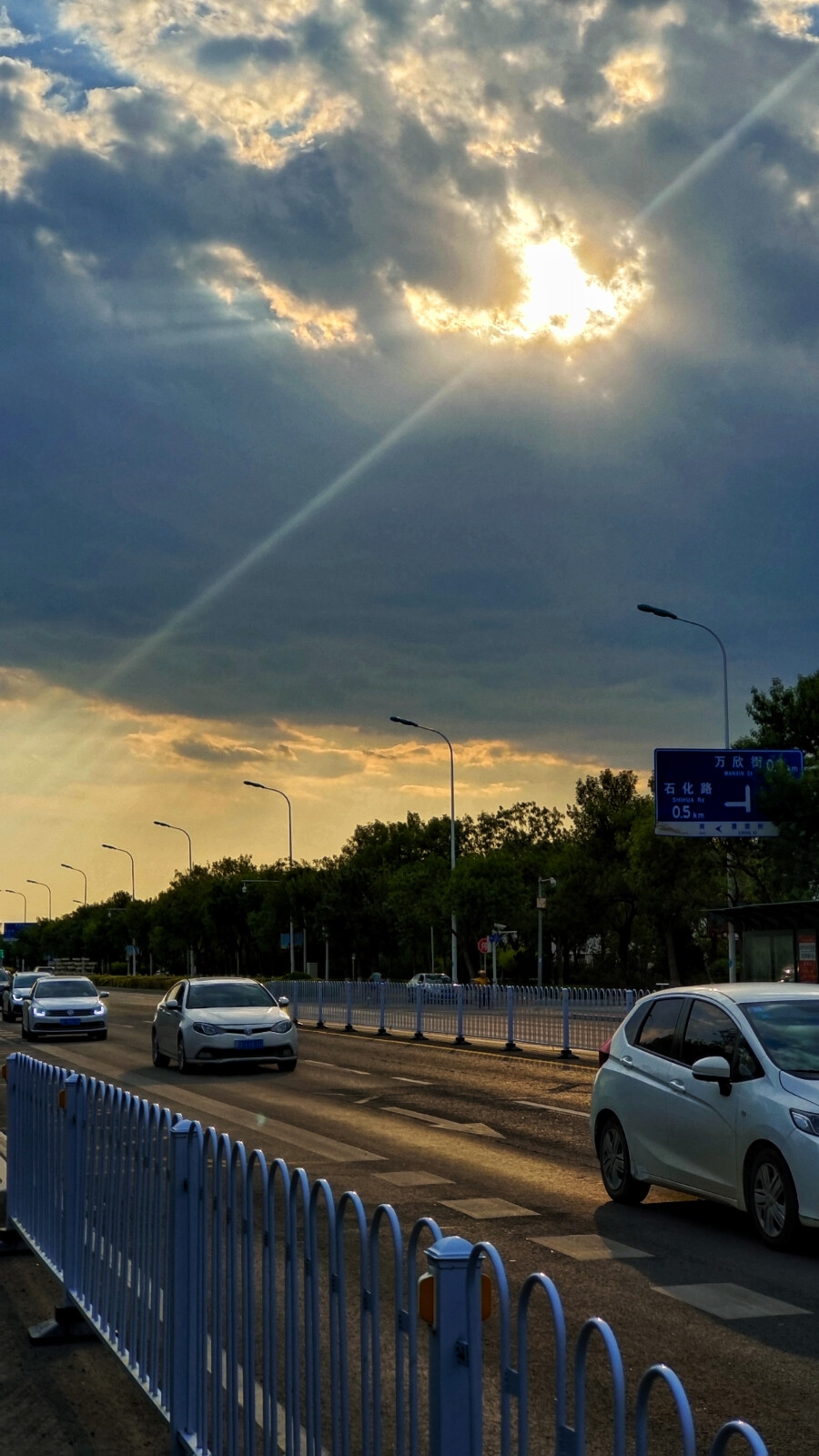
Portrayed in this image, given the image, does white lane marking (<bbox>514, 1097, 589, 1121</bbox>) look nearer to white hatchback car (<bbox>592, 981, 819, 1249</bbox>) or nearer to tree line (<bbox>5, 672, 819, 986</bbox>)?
white hatchback car (<bbox>592, 981, 819, 1249</bbox>)

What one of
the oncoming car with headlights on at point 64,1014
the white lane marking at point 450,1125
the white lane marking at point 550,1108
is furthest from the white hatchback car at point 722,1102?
the oncoming car with headlights on at point 64,1014

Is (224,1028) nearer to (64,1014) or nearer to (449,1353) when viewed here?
(64,1014)

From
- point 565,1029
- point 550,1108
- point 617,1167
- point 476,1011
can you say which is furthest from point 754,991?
point 476,1011

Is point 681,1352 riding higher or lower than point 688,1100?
lower

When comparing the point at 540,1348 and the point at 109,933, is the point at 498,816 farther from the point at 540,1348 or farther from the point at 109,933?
the point at 540,1348

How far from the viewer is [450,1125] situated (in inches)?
630

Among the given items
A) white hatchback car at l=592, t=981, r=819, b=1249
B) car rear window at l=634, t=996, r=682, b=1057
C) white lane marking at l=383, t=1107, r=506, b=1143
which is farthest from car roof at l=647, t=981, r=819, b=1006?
white lane marking at l=383, t=1107, r=506, b=1143

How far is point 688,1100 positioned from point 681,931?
7949 centimetres

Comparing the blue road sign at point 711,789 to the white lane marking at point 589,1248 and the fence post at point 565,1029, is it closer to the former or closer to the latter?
the fence post at point 565,1029

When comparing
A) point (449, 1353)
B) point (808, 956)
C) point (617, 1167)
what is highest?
point (449, 1353)

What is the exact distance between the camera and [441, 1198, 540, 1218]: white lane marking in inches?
405

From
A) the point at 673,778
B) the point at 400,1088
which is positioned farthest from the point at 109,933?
the point at 400,1088

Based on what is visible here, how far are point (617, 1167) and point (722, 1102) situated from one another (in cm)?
166

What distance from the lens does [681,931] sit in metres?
87.9
